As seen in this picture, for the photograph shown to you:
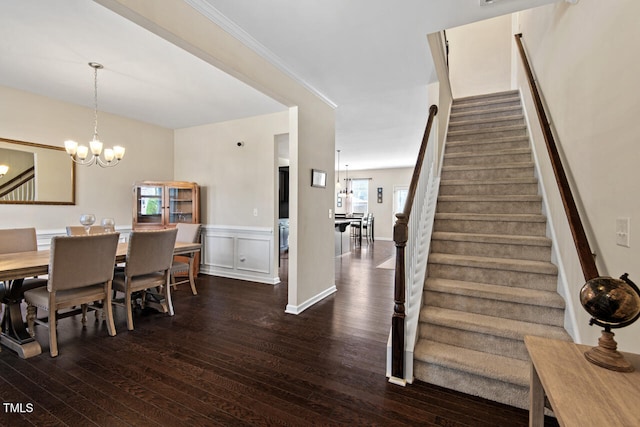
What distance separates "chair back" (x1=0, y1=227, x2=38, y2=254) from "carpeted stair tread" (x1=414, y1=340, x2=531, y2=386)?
13.5ft

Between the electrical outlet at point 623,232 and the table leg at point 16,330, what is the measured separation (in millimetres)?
4018

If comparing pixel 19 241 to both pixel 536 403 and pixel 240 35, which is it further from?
pixel 536 403

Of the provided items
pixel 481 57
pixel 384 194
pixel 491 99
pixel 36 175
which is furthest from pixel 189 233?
pixel 384 194

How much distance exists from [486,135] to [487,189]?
122cm

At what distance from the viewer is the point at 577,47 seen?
6.79 feet

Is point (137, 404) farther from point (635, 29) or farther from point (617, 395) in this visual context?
point (635, 29)

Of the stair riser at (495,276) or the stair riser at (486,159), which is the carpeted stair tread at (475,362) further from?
the stair riser at (486,159)

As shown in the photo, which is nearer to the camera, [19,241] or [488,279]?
[488,279]

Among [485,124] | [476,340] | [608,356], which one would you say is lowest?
[476,340]

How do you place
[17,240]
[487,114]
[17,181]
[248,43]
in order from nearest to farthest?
[248,43]
[17,240]
[17,181]
[487,114]

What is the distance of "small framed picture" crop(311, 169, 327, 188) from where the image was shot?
11.4 ft

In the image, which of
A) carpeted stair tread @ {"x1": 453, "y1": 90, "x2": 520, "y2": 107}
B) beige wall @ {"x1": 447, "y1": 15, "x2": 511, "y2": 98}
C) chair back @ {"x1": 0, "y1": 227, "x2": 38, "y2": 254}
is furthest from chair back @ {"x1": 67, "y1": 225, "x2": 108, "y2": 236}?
beige wall @ {"x1": 447, "y1": 15, "x2": 511, "y2": 98}

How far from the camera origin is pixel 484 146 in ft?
12.6

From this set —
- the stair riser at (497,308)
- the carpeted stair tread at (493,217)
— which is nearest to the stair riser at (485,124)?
the carpeted stair tread at (493,217)
